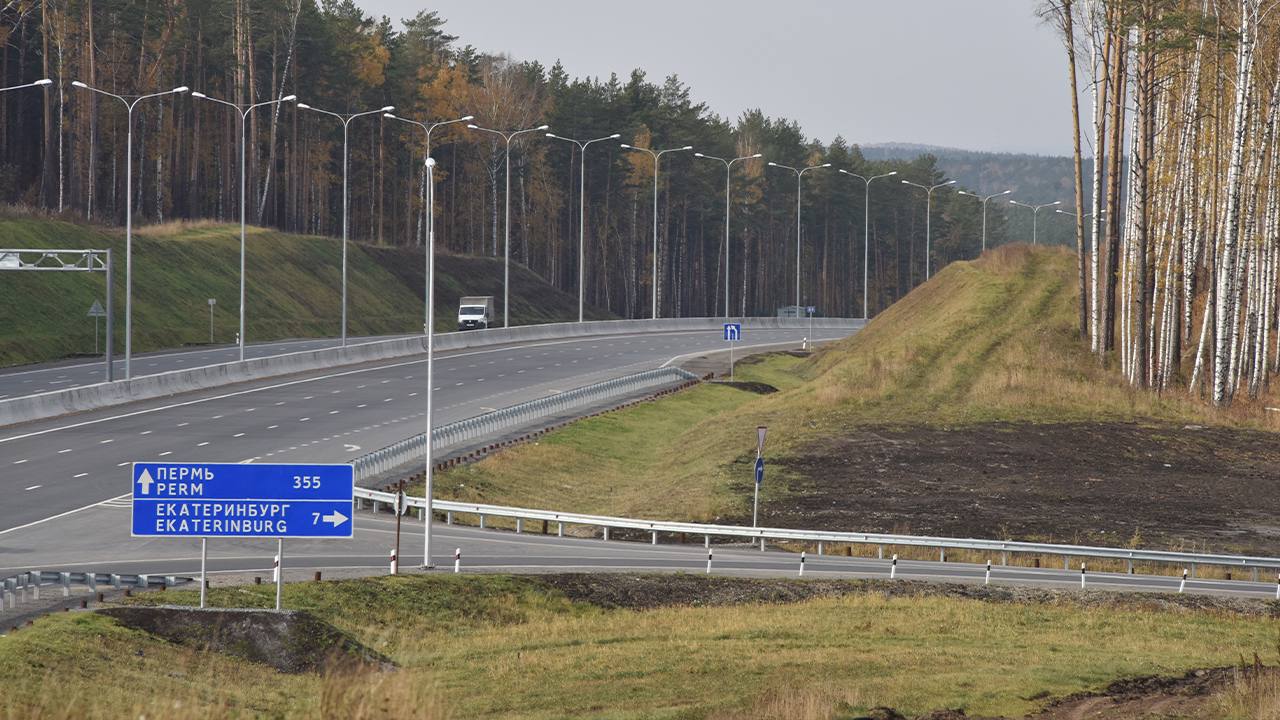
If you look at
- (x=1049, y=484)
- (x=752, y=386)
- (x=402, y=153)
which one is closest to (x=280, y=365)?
(x=752, y=386)

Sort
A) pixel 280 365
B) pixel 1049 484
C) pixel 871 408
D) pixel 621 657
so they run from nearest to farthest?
1. pixel 621 657
2. pixel 1049 484
3. pixel 871 408
4. pixel 280 365

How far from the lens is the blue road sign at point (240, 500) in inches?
906

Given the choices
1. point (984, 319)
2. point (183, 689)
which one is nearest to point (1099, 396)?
point (984, 319)

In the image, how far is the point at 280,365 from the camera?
6956 cm

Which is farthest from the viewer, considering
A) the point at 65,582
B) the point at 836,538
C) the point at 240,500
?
the point at 836,538

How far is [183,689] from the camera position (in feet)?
58.8

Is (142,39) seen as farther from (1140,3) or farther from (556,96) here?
(1140,3)

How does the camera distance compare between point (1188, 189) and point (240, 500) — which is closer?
point (240, 500)

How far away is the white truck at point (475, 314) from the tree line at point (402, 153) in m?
21.2

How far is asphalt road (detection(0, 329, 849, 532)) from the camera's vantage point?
41.8m

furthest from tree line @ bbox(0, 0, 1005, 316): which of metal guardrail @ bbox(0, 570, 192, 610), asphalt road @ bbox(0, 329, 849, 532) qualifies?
metal guardrail @ bbox(0, 570, 192, 610)

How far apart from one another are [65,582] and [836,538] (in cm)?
1836

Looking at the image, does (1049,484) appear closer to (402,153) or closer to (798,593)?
(798,593)

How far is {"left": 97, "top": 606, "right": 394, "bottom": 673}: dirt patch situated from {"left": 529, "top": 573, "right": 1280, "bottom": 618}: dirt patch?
7639mm
